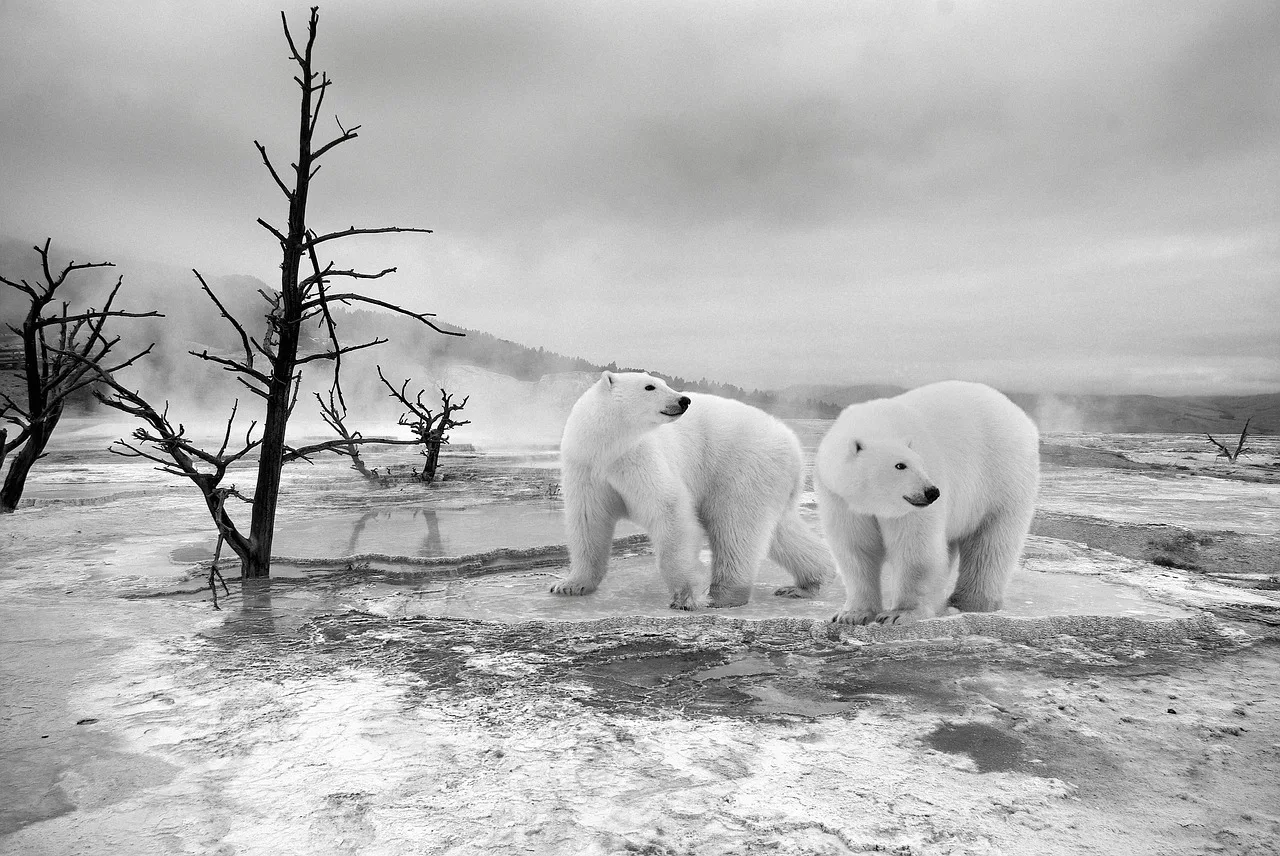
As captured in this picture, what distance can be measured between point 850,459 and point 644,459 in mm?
1252

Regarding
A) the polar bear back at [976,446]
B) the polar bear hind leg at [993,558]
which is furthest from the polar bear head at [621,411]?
the polar bear hind leg at [993,558]

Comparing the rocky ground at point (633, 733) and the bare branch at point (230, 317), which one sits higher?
the bare branch at point (230, 317)

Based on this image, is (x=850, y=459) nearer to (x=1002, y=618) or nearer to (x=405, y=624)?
(x=1002, y=618)

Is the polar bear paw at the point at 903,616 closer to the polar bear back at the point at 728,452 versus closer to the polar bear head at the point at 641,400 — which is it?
the polar bear back at the point at 728,452

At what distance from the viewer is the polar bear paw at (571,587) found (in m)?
4.75

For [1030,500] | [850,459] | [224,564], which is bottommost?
[224,564]

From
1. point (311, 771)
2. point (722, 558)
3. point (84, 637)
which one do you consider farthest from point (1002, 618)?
point (84, 637)

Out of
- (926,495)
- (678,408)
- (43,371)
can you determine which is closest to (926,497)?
(926,495)

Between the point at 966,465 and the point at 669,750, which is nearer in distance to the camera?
the point at 669,750

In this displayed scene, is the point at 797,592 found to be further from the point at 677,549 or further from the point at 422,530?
the point at 422,530

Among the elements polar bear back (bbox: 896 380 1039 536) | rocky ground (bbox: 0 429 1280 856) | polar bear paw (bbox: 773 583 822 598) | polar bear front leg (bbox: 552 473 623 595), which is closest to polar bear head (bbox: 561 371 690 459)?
polar bear front leg (bbox: 552 473 623 595)

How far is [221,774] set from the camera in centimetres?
217

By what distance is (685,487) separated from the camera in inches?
185

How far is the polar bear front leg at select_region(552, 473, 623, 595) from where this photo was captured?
4691 millimetres
